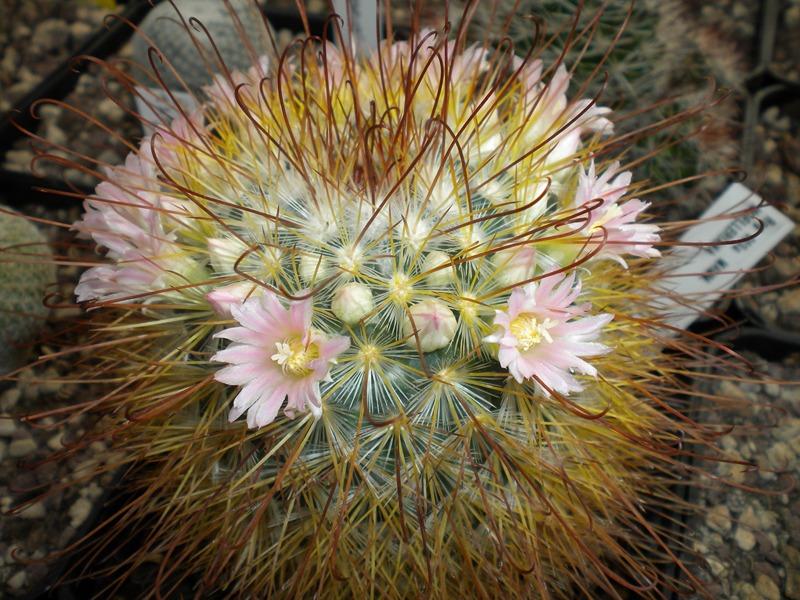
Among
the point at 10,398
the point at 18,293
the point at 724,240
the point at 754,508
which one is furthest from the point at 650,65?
the point at 10,398

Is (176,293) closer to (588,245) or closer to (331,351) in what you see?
(331,351)

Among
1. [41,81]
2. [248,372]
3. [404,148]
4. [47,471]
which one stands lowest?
[47,471]

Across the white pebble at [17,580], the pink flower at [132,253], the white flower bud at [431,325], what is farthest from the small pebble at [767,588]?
the white pebble at [17,580]

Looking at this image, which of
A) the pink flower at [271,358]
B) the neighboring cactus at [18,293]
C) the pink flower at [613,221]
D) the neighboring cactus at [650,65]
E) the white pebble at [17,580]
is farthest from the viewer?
the neighboring cactus at [650,65]

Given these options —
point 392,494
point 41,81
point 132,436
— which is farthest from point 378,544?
point 41,81

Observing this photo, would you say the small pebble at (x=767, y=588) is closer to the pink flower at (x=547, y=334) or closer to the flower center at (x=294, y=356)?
the pink flower at (x=547, y=334)

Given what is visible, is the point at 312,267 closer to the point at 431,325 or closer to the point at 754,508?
the point at 431,325

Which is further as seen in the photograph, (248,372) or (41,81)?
(41,81)
